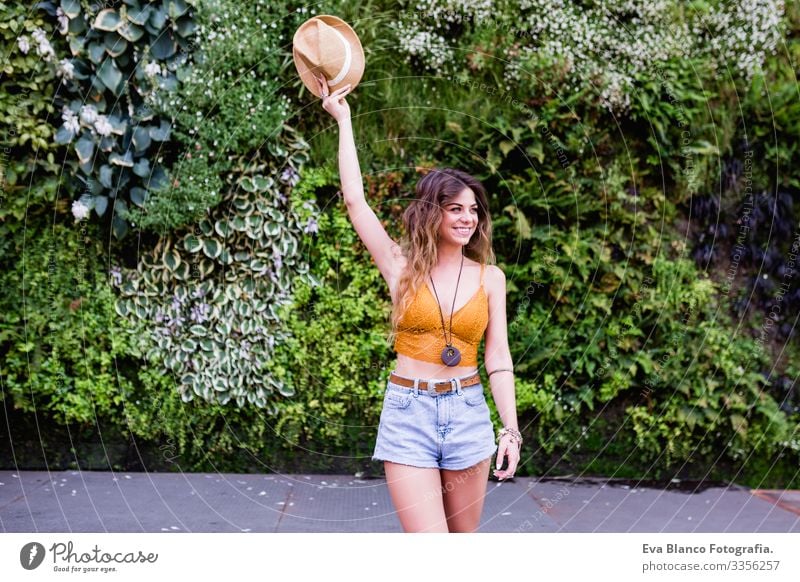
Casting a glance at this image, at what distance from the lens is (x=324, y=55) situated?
3.05 meters

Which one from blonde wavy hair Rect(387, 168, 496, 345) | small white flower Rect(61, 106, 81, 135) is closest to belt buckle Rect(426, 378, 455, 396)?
blonde wavy hair Rect(387, 168, 496, 345)

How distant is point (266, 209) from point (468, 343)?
283 cm

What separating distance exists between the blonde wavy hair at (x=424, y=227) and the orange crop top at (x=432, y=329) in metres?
0.03

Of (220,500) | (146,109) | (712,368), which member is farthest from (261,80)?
(712,368)

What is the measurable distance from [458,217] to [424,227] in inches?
5.0

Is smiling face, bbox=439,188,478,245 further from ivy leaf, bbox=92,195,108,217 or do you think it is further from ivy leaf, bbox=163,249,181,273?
ivy leaf, bbox=92,195,108,217

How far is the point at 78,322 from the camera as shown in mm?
5250

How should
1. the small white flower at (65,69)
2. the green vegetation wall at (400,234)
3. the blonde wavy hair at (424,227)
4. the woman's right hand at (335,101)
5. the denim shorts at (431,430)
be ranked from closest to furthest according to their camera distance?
the denim shorts at (431,430), the blonde wavy hair at (424,227), the woman's right hand at (335,101), the small white flower at (65,69), the green vegetation wall at (400,234)

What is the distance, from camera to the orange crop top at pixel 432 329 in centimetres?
272

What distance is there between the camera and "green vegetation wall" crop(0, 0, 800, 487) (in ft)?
17.0

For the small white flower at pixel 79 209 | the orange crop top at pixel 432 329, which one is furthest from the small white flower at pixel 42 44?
the orange crop top at pixel 432 329

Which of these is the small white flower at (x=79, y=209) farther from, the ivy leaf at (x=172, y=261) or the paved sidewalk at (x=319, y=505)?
the paved sidewalk at (x=319, y=505)
